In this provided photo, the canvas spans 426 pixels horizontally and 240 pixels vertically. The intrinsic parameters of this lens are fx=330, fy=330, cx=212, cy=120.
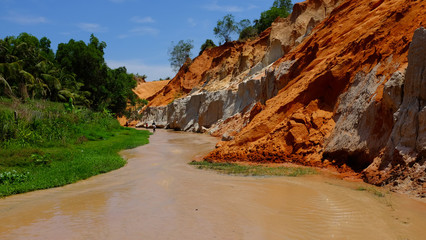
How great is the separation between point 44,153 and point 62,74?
2005 centimetres

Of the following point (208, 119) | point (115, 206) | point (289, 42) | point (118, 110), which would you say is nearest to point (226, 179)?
point (115, 206)

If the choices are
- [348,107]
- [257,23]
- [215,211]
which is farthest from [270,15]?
[215,211]

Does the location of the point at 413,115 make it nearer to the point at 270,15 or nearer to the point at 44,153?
the point at 44,153

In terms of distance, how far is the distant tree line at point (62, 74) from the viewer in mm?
24170

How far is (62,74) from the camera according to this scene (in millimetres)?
29312

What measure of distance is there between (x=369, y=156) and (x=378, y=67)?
3050mm

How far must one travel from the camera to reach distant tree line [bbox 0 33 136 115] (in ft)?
79.3

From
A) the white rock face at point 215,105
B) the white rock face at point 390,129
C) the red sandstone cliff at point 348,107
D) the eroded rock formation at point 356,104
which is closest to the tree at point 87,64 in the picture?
the white rock face at point 215,105

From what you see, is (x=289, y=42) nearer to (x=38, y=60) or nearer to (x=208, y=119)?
(x=208, y=119)

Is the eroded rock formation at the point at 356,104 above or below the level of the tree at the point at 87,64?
below

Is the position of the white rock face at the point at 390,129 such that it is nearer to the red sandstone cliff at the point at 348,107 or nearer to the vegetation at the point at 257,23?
the red sandstone cliff at the point at 348,107

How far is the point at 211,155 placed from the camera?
42.2ft

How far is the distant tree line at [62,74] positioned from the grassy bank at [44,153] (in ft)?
17.3

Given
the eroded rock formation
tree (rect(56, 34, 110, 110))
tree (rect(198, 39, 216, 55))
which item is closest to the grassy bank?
the eroded rock formation
